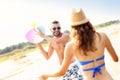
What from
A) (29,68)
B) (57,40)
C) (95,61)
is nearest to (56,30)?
(57,40)

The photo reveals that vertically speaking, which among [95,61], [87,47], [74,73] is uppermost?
[87,47]

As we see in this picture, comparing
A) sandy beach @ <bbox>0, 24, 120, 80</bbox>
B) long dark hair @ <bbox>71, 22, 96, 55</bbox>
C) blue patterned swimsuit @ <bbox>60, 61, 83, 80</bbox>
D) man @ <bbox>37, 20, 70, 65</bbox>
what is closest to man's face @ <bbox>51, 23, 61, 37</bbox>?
man @ <bbox>37, 20, 70, 65</bbox>

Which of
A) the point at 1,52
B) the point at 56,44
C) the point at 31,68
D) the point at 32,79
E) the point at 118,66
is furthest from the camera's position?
the point at 1,52

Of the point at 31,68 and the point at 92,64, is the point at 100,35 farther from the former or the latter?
the point at 31,68

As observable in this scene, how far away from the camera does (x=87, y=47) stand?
3.53 meters

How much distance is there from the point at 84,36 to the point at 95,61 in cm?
25

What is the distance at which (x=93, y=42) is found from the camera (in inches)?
140

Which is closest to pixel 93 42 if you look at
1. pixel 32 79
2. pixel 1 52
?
pixel 32 79

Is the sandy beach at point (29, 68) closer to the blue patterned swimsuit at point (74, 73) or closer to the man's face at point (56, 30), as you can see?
the man's face at point (56, 30)

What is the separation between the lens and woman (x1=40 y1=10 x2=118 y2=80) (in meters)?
3.52

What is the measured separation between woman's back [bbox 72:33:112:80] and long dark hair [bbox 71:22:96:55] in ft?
0.16

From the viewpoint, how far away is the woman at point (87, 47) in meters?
3.52

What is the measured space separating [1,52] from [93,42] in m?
24.8

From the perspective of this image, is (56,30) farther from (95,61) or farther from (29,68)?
(29,68)
